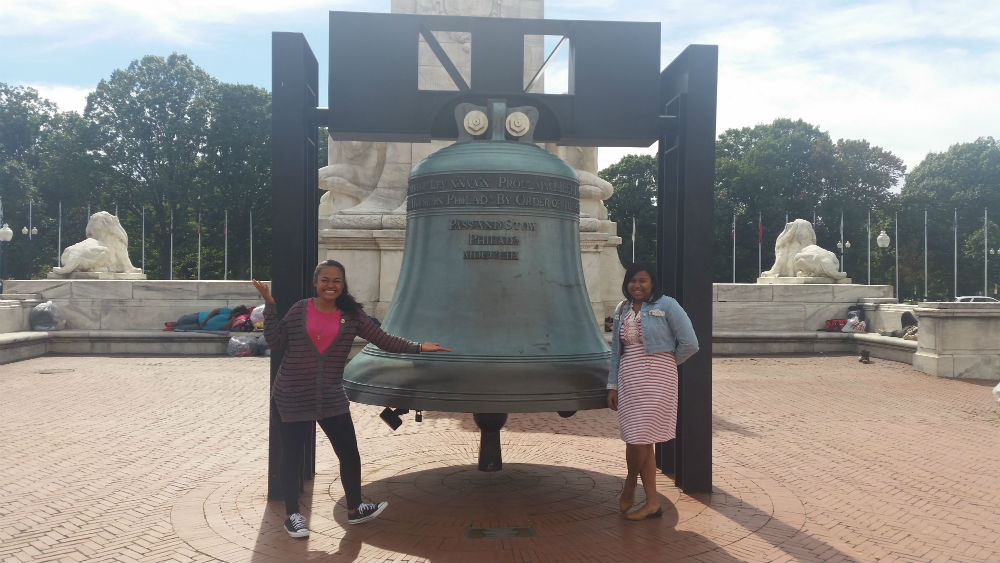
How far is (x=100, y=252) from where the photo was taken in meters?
18.7

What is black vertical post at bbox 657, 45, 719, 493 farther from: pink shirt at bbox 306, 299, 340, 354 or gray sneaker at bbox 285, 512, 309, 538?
gray sneaker at bbox 285, 512, 309, 538

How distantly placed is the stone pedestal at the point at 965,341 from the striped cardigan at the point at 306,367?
12376mm

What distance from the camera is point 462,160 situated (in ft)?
14.3

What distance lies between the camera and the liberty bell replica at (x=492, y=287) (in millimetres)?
3977

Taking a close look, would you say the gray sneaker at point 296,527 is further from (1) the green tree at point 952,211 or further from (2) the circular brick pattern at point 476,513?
(1) the green tree at point 952,211

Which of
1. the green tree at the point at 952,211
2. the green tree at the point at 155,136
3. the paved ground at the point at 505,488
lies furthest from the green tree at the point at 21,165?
the green tree at the point at 952,211

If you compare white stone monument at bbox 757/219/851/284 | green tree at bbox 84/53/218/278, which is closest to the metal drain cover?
white stone monument at bbox 757/219/851/284

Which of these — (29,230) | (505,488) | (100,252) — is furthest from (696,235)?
(29,230)

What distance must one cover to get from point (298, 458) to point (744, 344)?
14.0 metres

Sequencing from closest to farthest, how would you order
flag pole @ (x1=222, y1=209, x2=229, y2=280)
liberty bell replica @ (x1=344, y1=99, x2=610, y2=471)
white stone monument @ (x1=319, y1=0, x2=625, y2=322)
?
Answer: liberty bell replica @ (x1=344, y1=99, x2=610, y2=471) → white stone monument @ (x1=319, y1=0, x2=625, y2=322) → flag pole @ (x1=222, y1=209, x2=229, y2=280)

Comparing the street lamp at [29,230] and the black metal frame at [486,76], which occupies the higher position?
the street lamp at [29,230]

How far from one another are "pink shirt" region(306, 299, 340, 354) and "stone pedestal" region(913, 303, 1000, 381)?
40.8 feet

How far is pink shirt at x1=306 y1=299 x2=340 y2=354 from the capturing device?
422 cm

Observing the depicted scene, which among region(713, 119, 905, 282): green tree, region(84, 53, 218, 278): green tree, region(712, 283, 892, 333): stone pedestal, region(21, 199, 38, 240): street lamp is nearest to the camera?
region(712, 283, 892, 333): stone pedestal
